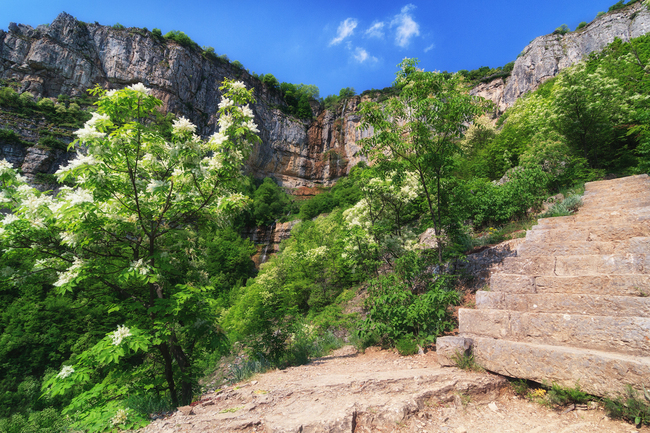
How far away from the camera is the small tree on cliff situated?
5660 mm

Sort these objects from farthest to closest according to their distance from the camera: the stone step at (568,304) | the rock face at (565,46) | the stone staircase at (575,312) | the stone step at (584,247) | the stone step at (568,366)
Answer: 1. the rock face at (565,46)
2. the stone step at (584,247)
3. the stone step at (568,304)
4. the stone staircase at (575,312)
5. the stone step at (568,366)

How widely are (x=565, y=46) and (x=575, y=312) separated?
178 feet

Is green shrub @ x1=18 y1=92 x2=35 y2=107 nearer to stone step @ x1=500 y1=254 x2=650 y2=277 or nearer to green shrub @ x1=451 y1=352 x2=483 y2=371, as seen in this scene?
green shrub @ x1=451 y1=352 x2=483 y2=371

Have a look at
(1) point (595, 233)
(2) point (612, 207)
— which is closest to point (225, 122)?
(1) point (595, 233)

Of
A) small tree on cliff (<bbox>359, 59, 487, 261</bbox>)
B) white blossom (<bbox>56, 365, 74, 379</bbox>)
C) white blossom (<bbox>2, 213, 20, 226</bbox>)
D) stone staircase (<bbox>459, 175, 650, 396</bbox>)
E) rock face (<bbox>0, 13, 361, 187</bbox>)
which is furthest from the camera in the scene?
rock face (<bbox>0, 13, 361, 187</bbox>)

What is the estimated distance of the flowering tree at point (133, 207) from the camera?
310cm

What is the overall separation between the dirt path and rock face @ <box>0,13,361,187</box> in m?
32.2

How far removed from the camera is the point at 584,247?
476 centimetres

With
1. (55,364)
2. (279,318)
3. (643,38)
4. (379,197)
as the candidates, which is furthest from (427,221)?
(643,38)

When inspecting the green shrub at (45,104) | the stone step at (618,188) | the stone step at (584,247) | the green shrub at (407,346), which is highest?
the green shrub at (45,104)

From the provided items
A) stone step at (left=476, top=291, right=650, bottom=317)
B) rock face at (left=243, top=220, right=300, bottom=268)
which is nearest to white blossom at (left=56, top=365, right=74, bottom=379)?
stone step at (left=476, top=291, right=650, bottom=317)

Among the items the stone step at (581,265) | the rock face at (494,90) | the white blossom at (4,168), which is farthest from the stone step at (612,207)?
the rock face at (494,90)

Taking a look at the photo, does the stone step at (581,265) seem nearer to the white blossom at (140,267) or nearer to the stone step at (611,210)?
the stone step at (611,210)

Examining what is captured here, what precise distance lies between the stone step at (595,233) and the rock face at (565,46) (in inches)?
1623
